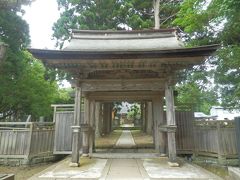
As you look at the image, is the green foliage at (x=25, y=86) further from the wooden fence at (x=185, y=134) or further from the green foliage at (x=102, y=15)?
the wooden fence at (x=185, y=134)

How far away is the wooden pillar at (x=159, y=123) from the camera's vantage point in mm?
9672

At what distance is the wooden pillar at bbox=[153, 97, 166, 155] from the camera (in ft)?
31.7

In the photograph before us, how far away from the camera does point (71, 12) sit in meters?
16.9

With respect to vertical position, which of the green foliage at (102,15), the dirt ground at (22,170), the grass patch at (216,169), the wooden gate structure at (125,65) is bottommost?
the dirt ground at (22,170)

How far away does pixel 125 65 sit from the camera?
26.8ft

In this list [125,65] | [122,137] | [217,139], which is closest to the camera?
[125,65]

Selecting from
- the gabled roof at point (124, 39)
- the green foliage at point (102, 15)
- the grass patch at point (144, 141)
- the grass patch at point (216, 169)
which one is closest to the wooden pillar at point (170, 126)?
the grass patch at point (216, 169)

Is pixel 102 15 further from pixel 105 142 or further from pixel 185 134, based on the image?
pixel 185 134

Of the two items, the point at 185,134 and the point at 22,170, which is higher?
the point at 185,134

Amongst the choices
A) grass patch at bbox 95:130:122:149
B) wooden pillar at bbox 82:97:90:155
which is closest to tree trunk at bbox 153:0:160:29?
grass patch at bbox 95:130:122:149

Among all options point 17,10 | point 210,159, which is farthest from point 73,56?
point 17,10

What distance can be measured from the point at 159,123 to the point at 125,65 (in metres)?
3.24

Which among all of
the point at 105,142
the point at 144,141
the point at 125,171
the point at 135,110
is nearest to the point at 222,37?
the point at 125,171

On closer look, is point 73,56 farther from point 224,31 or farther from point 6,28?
point 6,28
